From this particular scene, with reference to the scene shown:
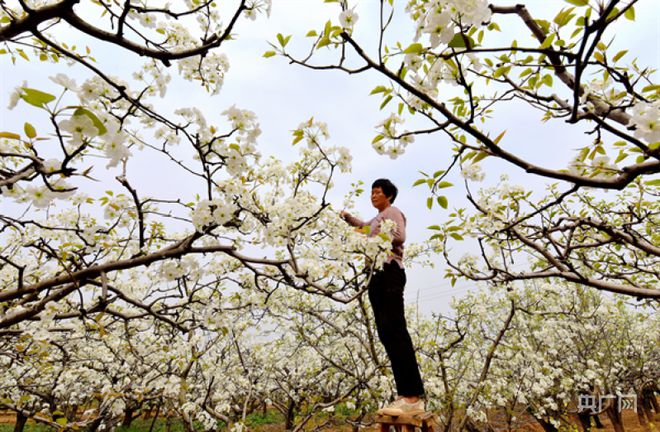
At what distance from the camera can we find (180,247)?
2342 mm

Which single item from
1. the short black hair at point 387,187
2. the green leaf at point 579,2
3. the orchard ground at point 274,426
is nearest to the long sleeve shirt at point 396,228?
the short black hair at point 387,187

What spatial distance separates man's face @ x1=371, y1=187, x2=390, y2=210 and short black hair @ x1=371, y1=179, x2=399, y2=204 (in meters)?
0.06

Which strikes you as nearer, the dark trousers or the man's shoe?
the man's shoe

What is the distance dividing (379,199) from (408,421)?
1966mm

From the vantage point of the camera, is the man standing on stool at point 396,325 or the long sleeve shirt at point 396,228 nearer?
the man standing on stool at point 396,325

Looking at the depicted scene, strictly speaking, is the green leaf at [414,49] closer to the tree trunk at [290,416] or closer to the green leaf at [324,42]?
the green leaf at [324,42]

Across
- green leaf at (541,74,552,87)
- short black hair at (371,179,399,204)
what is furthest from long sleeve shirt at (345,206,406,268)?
green leaf at (541,74,552,87)

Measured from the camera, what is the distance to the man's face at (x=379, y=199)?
3.60m

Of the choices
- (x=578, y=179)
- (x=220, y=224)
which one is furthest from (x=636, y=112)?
(x=220, y=224)

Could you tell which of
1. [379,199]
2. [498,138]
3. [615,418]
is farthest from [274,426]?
[498,138]

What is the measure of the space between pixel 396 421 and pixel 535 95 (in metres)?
2.54

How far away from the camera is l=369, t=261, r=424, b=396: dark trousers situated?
2.99 meters

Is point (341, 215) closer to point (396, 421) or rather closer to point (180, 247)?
point (180, 247)

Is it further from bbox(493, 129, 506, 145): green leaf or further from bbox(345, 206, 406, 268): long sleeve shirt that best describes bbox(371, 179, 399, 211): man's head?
bbox(493, 129, 506, 145): green leaf
